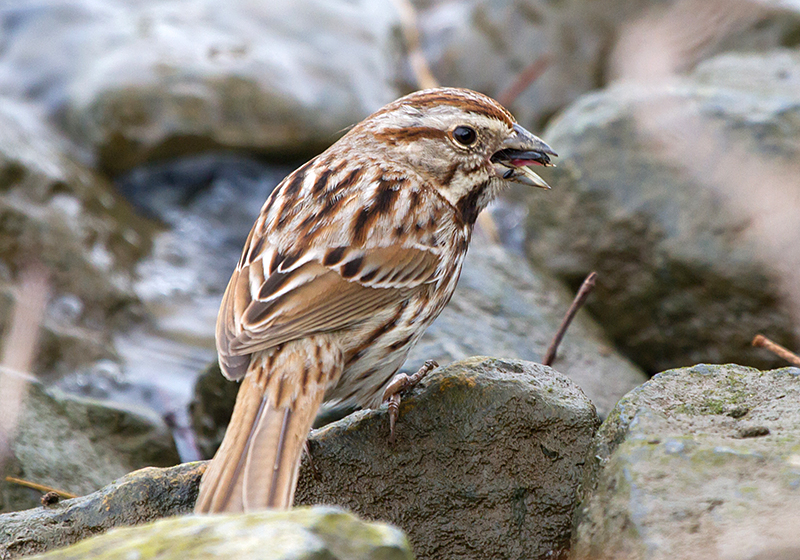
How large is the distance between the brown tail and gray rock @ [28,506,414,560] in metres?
0.47

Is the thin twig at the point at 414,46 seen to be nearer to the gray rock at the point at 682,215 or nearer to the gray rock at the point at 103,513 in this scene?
the gray rock at the point at 682,215

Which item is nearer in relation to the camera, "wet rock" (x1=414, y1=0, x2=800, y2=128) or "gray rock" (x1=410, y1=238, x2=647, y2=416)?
"gray rock" (x1=410, y1=238, x2=647, y2=416)

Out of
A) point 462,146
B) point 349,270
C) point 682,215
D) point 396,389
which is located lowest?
point 396,389

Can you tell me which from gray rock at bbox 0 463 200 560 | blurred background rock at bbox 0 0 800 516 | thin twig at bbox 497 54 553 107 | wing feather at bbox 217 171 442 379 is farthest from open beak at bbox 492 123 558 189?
thin twig at bbox 497 54 553 107

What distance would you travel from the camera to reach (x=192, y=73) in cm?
763

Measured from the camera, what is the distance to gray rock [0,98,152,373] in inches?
234

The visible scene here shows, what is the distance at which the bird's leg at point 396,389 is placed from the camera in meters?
3.32

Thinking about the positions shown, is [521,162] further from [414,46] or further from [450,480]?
[414,46]

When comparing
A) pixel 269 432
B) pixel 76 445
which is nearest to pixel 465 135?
pixel 269 432

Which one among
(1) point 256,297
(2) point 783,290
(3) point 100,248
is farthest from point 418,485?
(3) point 100,248

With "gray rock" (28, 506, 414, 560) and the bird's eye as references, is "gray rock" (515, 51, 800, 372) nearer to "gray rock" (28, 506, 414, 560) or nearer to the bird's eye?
the bird's eye

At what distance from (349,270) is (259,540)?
64.8 inches

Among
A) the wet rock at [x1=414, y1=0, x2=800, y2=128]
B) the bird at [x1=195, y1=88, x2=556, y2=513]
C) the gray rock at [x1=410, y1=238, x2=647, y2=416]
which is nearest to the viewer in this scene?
the bird at [x1=195, y1=88, x2=556, y2=513]

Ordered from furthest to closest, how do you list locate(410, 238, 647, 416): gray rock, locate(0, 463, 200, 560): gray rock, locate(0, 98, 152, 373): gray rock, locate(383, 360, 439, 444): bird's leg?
1. locate(0, 98, 152, 373): gray rock
2. locate(410, 238, 647, 416): gray rock
3. locate(383, 360, 439, 444): bird's leg
4. locate(0, 463, 200, 560): gray rock
